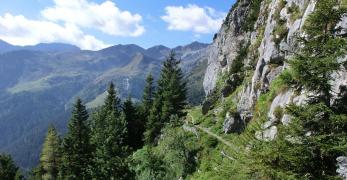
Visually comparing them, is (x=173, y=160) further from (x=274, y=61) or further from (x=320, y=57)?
(x=320, y=57)

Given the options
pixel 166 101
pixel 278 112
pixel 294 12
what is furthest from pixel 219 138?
pixel 166 101

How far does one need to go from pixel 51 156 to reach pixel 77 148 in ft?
42.6

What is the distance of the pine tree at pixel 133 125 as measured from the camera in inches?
3799

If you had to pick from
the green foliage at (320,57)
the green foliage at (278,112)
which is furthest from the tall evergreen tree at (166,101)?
the green foliage at (320,57)

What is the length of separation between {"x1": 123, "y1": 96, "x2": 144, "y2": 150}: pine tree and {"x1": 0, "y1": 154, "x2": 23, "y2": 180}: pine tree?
90.2 feet

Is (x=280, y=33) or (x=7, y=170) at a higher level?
(x=280, y=33)

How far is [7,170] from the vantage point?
98625mm

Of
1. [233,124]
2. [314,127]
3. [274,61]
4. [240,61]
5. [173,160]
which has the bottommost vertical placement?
[173,160]

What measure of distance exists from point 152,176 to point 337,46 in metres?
38.8

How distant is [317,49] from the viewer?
82.9ft

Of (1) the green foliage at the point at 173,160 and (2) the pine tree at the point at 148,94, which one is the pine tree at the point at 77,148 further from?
(1) the green foliage at the point at 173,160

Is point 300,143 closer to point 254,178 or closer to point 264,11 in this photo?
point 254,178

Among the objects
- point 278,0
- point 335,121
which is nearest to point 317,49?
point 335,121

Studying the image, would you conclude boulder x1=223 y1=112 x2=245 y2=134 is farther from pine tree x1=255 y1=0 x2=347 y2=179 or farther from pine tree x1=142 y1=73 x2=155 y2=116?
pine tree x1=142 y1=73 x2=155 y2=116
